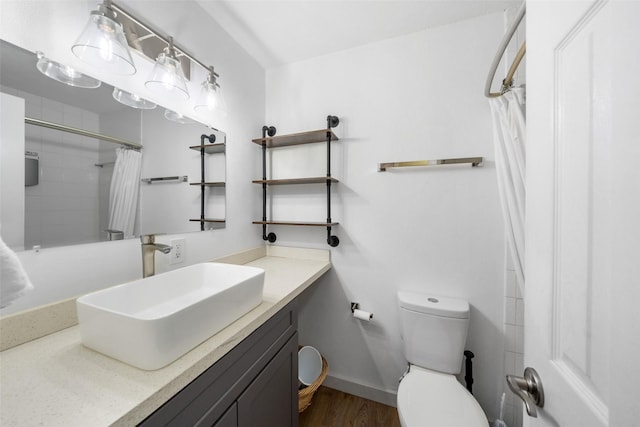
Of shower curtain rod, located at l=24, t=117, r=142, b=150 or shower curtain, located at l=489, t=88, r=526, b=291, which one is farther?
shower curtain, located at l=489, t=88, r=526, b=291

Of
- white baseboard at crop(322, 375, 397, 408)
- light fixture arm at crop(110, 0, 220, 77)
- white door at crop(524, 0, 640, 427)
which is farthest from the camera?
white baseboard at crop(322, 375, 397, 408)

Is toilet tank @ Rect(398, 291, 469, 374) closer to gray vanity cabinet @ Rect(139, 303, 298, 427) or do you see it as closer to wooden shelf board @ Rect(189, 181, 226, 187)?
gray vanity cabinet @ Rect(139, 303, 298, 427)

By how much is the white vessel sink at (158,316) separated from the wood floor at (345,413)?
3.49ft

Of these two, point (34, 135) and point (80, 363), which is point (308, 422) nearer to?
point (80, 363)

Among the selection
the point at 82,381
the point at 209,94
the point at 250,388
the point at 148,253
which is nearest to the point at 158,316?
the point at 82,381

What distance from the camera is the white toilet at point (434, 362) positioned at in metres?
0.94

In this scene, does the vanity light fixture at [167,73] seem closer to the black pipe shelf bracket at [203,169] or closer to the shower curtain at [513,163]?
the black pipe shelf bracket at [203,169]

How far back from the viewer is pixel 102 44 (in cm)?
76

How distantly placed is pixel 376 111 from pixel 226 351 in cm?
153

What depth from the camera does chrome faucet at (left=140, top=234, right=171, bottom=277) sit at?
96cm

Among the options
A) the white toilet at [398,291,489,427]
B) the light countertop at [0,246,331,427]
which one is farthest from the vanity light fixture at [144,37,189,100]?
the white toilet at [398,291,489,427]

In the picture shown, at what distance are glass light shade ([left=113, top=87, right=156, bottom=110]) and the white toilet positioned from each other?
5.43 feet

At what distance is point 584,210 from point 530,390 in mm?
413

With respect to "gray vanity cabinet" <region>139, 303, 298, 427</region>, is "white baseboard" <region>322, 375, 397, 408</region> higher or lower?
lower
